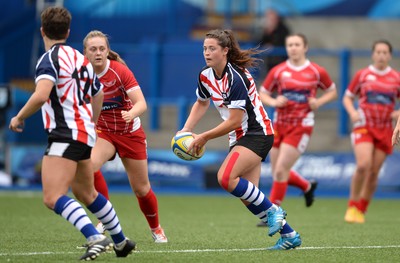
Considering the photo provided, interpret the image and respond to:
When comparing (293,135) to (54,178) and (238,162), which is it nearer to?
(238,162)

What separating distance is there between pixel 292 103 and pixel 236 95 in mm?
3939

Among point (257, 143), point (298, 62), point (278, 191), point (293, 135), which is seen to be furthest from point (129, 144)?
point (298, 62)

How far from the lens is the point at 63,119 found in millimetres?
6789

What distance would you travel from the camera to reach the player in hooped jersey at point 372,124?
1158 cm

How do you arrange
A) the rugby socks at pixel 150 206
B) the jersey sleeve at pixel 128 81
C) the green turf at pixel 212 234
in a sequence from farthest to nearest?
the rugby socks at pixel 150 206, the jersey sleeve at pixel 128 81, the green turf at pixel 212 234

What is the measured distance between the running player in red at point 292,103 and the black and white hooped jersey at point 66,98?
4707 mm

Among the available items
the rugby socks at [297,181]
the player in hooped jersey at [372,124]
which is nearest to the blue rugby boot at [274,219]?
the player in hooped jersey at [372,124]

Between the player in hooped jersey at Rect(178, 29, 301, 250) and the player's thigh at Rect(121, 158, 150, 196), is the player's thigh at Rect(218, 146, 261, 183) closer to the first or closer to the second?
the player in hooped jersey at Rect(178, 29, 301, 250)

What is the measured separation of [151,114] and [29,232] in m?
9.99

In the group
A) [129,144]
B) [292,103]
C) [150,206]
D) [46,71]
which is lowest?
[150,206]

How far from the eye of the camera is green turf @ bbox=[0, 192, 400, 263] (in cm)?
741

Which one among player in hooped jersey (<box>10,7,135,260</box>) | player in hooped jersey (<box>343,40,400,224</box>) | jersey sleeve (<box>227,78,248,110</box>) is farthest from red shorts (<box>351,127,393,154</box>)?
player in hooped jersey (<box>10,7,135,260</box>)

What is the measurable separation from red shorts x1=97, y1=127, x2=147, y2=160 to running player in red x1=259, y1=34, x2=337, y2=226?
117 inches

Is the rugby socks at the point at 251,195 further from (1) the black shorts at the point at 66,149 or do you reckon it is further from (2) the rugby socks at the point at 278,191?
(2) the rugby socks at the point at 278,191
